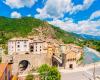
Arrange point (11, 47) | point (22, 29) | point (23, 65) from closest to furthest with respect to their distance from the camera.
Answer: point (23, 65), point (11, 47), point (22, 29)

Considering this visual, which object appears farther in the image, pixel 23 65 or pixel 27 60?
pixel 23 65

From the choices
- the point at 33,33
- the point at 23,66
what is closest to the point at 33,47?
the point at 23,66

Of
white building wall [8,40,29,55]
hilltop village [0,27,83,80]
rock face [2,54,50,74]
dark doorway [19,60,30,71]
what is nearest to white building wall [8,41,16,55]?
white building wall [8,40,29,55]

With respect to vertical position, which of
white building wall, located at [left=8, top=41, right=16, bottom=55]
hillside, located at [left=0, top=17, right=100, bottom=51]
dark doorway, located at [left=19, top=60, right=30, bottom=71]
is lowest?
dark doorway, located at [left=19, top=60, right=30, bottom=71]

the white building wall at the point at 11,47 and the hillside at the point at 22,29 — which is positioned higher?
the hillside at the point at 22,29

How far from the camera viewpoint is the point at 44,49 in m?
59.4

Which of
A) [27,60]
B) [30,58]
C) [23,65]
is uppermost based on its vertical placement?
[30,58]

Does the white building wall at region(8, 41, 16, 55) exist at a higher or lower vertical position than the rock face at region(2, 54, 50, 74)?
higher

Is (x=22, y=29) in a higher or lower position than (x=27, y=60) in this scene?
higher

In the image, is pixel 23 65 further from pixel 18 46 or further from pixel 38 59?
pixel 18 46

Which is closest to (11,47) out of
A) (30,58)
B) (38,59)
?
(30,58)

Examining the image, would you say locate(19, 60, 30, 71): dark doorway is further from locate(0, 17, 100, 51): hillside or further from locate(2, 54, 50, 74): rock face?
locate(0, 17, 100, 51): hillside

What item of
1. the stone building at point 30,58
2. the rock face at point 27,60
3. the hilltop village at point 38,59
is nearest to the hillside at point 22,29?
the stone building at point 30,58

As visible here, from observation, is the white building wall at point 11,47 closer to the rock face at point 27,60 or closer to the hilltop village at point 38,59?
the hilltop village at point 38,59
